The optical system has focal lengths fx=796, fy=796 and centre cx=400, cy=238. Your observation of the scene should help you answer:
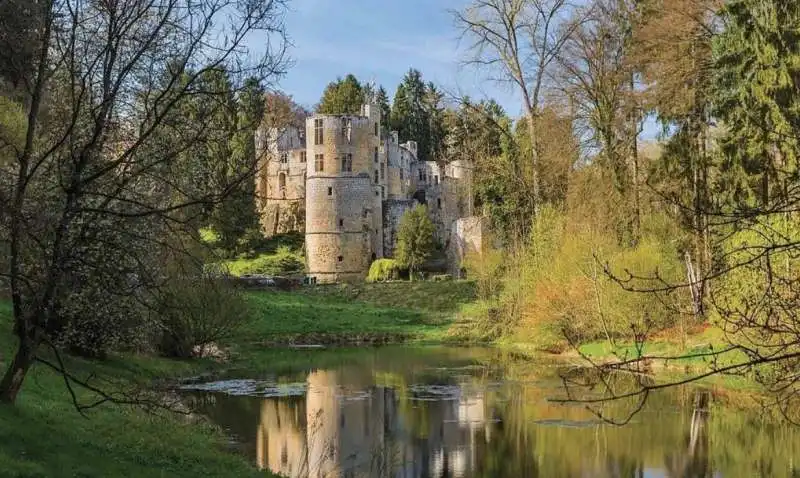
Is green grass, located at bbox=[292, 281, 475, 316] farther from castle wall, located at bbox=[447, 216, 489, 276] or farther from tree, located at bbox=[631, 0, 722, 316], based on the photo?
tree, located at bbox=[631, 0, 722, 316]

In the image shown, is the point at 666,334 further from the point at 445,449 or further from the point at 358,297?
the point at 358,297

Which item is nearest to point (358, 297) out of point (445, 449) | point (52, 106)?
point (445, 449)

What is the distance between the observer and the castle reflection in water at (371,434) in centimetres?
1416

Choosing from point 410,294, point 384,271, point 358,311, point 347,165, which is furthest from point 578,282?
point 347,165

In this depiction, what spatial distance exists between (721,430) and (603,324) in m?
9.68

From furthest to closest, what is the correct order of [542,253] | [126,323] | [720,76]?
[542,253]
[720,76]
[126,323]

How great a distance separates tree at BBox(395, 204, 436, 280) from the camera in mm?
59031

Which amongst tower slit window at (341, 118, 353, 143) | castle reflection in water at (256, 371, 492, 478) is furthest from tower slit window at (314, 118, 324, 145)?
castle reflection in water at (256, 371, 492, 478)

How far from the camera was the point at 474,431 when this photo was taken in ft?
55.4

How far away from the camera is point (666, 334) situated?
26391 mm

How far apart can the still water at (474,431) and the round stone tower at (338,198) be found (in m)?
35.5

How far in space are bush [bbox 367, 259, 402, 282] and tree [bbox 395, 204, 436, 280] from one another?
0.68 metres

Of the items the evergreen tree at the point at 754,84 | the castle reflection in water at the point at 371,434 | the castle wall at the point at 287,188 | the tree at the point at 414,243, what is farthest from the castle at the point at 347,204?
the castle reflection in water at the point at 371,434

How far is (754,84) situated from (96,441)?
66.4 ft
